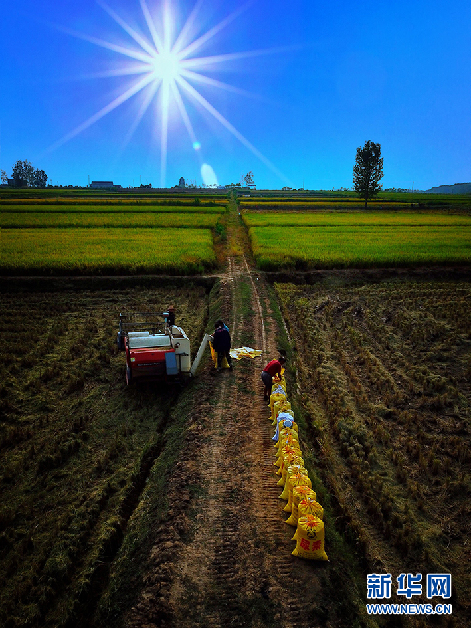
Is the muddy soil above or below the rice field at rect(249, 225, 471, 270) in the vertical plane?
below

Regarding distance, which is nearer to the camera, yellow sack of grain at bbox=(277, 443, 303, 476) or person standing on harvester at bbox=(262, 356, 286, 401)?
yellow sack of grain at bbox=(277, 443, 303, 476)

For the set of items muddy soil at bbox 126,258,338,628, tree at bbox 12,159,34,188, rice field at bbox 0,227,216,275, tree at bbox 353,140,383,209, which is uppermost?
tree at bbox 12,159,34,188

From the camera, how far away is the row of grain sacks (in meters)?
4.92

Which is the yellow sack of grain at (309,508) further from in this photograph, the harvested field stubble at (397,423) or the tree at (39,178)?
the tree at (39,178)

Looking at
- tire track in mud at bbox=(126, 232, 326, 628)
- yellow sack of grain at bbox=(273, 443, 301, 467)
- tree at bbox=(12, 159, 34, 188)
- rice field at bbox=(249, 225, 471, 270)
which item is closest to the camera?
tire track in mud at bbox=(126, 232, 326, 628)

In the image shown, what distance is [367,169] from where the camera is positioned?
63.8 metres

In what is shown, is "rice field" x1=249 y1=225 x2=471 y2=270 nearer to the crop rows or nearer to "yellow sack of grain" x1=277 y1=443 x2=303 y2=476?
the crop rows

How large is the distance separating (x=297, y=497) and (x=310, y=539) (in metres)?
0.56

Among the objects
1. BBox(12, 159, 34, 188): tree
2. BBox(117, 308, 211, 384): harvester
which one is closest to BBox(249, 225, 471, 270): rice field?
BBox(117, 308, 211, 384): harvester

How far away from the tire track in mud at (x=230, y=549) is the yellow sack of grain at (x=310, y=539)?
14 cm

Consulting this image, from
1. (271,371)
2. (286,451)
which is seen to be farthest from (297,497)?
(271,371)

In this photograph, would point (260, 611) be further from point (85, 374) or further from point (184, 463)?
point (85, 374)

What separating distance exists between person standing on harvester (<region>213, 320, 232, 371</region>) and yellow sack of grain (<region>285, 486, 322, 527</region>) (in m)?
5.00

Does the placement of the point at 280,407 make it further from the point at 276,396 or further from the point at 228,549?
the point at 228,549
